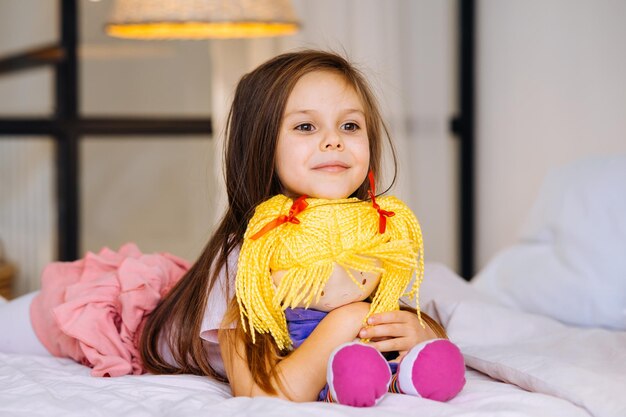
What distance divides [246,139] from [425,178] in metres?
1.68

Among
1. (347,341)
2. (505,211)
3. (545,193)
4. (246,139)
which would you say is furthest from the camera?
(505,211)

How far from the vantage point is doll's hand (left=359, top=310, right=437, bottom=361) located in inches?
45.4

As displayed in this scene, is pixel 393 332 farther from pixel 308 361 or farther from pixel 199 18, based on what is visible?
pixel 199 18

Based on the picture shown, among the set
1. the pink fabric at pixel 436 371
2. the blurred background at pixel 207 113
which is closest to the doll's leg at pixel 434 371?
the pink fabric at pixel 436 371

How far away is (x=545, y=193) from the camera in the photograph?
1.85m

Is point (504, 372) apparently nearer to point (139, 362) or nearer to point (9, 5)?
→ point (139, 362)

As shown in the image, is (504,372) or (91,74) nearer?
(504,372)

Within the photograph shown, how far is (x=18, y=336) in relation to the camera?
147 cm

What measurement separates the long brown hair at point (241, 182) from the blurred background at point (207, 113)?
3.58 ft

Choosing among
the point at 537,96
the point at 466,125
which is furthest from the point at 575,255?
the point at 466,125

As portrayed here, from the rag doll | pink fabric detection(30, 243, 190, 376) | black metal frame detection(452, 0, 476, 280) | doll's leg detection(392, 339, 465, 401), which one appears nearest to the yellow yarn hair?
the rag doll

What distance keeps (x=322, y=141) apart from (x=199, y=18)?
1133 millimetres

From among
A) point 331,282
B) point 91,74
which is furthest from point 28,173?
point 331,282

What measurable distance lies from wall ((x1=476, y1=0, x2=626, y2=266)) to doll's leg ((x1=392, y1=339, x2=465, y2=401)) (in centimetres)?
130
